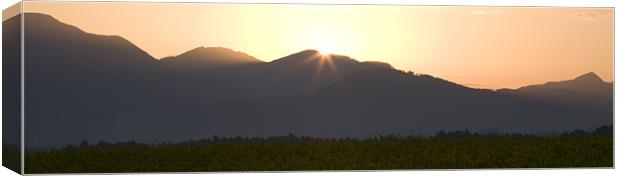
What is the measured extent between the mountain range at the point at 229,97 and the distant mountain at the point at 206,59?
12 mm

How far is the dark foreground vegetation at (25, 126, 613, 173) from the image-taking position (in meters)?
17.5

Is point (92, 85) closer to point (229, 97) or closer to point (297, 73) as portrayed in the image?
point (229, 97)

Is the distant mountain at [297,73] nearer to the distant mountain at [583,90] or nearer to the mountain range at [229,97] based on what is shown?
the mountain range at [229,97]

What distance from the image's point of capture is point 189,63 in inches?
696

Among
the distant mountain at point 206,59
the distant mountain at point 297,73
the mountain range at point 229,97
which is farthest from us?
the distant mountain at point 297,73

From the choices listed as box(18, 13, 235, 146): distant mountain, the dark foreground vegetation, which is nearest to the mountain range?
box(18, 13, 235, 146): distant mountain

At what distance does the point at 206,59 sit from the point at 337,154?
6.61ft

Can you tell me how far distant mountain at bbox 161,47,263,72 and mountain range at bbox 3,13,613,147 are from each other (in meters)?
0.01

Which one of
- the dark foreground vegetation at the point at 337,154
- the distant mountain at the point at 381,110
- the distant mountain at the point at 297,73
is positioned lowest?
the dark foreground vegetation at the point at 337,154

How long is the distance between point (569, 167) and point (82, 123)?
624cm

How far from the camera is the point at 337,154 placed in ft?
59.5

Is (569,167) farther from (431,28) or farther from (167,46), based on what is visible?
(167,46)

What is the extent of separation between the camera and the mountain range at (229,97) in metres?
17.2

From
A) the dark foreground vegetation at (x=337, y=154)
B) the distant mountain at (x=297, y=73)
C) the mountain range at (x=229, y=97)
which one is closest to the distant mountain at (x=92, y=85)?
the mountain range at (x=229, y=97)
